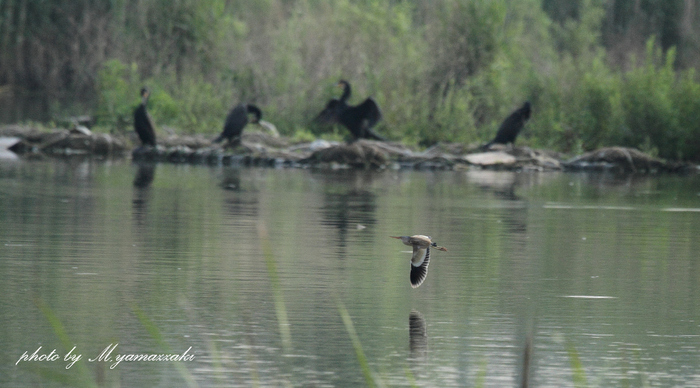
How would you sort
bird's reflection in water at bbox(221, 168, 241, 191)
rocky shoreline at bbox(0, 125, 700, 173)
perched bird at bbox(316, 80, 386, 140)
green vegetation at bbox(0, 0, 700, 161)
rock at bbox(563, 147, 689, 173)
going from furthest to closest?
green vegetation at bbox(0, 0, 700, 161), rock at bbox(563, 147, 689, 173), rocky shoreline at bbox(0, 125, 700, 173), perched bird at bbox(316, 80, 386, 140), bird's reflection in water at bbox(221, 168, 241, 191)

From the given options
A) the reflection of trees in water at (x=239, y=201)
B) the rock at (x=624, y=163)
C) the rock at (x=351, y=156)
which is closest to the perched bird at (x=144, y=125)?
the rock at (x=351, y=156)

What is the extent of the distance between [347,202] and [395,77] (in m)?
19.0

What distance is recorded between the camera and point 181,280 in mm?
10766

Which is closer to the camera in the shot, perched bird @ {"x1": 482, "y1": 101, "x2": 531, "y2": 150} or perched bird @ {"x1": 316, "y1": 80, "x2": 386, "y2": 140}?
perched bird @ {"x1": 316, "y1": 80, "x2": 386, "y2": 140}

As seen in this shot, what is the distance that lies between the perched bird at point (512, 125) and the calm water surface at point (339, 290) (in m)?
11.6

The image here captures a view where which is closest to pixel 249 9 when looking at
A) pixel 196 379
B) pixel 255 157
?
pixel 255 157

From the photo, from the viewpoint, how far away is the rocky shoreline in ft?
107

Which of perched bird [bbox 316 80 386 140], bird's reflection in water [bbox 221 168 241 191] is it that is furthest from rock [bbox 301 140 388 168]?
bird's reflection in water [bbox 221 168 241 191]

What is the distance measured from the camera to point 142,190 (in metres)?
21.5

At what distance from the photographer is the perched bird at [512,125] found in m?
32.5

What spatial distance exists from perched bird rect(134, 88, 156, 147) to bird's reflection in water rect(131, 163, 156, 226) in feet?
7.43

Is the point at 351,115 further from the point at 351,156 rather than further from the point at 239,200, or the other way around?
the point at 239,200

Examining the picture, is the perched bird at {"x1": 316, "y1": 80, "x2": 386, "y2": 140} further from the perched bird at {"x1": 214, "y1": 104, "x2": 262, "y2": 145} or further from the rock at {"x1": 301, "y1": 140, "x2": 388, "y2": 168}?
the perched bird at {"x1": 214, "y1": 104, "x2": 262, "y2": 145}

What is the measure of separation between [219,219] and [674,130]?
20972mm
